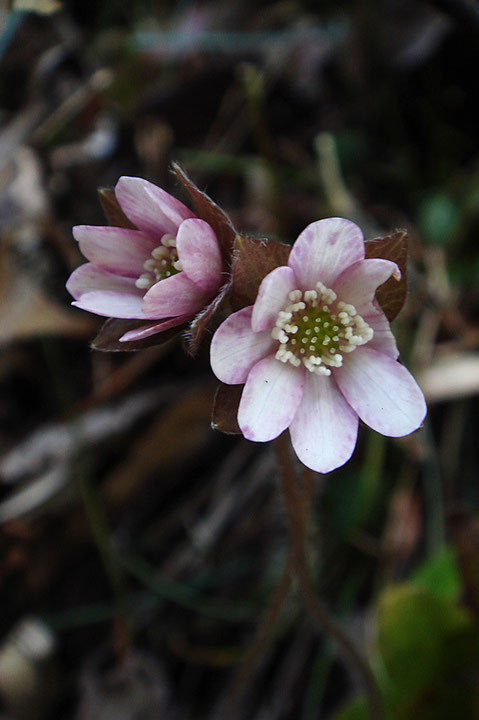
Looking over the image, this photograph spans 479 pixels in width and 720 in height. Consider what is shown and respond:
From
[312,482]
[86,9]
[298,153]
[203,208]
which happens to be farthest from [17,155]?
[312,482]

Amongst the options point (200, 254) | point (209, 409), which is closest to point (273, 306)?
point (200, 254)

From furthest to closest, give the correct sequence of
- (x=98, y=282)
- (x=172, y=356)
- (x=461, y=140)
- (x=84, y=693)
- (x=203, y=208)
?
(x=461, y=140), (x=172, y=356), (x=84, y=693), (x=98, y=282), (x=203, y=208)

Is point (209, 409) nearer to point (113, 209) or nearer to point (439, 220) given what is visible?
point (113, 209)

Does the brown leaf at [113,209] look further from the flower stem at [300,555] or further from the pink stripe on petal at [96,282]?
the flower stem at [300,555]

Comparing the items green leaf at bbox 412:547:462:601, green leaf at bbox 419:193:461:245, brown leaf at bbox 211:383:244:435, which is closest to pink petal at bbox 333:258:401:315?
brown leaf at bbox 211:383:244:435

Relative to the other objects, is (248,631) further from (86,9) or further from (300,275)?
(86,9)
